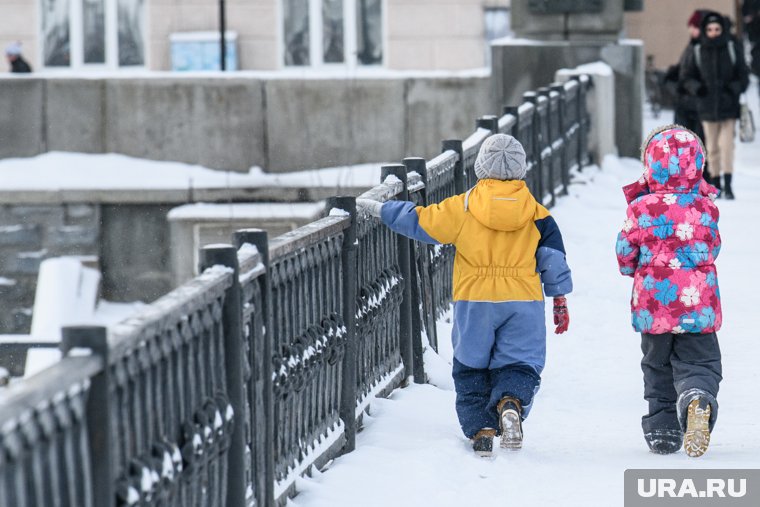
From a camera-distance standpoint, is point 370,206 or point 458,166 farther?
point 458,166

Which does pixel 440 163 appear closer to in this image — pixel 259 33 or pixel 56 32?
pixel 259 33

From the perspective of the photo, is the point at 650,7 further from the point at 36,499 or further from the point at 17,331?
the point at 36,499

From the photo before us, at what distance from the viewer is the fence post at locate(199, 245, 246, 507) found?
4.90 meters

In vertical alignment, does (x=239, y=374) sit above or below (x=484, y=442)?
above

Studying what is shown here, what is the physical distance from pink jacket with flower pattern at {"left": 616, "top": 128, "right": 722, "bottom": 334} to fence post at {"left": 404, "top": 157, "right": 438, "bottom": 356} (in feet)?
5.69

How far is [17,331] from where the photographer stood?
19.8m

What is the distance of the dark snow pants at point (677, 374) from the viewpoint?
6.54 m

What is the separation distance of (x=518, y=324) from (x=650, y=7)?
1406 inches

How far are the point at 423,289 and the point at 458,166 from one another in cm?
119

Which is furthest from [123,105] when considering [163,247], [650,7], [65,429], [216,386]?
[650,7]

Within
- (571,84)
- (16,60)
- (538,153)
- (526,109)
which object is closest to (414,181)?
(526,109)

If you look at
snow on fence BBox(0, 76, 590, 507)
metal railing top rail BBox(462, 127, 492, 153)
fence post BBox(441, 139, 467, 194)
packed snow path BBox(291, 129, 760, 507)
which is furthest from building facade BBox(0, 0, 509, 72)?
snow on fence BBox(0, 76, 590, 507)

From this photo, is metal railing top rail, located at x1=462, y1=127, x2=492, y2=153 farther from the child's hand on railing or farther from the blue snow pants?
the blue snow pants

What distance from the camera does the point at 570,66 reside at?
19.5 meters
